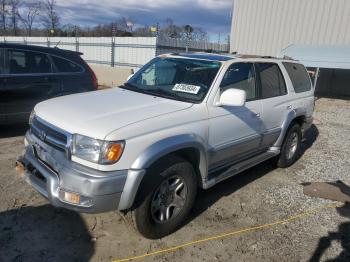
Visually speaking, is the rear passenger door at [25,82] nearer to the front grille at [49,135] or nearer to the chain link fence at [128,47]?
the front grille at [49,135]

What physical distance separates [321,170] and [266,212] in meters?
2.39

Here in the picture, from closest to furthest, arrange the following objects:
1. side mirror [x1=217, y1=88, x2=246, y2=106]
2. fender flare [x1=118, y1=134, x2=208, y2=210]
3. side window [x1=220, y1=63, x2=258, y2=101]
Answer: fender flare [x1=118, y1=134, x2=208, y2=210] < side mirror [x1=217, y1=88, x2=246, y2=106] < side window [x1=220, y1=63, x2=258, y2=101]

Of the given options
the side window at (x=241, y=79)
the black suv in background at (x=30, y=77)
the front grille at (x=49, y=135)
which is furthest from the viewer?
the black suv in background at (x=30, y=77)

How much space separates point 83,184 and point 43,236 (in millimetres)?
1008

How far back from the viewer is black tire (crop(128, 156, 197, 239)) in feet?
10.6

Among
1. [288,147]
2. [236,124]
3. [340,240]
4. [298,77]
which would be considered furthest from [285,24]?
[340,240]

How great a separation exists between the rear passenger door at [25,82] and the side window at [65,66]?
0.50 feet

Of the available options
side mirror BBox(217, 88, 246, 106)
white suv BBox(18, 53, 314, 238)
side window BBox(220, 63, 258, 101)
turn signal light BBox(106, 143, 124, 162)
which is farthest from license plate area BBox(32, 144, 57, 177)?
side window BBox(220, 63, 258, 101)

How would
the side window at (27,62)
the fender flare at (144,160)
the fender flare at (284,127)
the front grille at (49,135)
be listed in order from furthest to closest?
the side window at (27,62)
the fender flare at (284,127)
the front grille at (49,135)
the fender flare at (144,160)

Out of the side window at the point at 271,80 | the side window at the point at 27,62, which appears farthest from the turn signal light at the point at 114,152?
the side window at the point at 27,62

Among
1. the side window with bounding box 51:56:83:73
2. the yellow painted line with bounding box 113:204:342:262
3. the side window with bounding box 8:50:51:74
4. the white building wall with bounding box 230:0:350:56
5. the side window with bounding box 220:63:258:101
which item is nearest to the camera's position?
the yellow painted line with bounding box 113:204:342:262

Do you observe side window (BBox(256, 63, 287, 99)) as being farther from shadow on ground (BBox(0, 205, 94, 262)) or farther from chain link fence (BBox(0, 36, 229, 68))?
chain link fence (BBox(0, 36, 229, 68))

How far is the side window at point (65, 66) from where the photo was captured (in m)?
6.74

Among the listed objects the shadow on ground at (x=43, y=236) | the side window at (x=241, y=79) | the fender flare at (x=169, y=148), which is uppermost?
the side window at (x=241, y=79)
